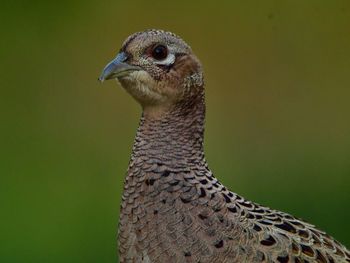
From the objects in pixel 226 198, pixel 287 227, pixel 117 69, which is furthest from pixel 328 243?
pixel 117 69

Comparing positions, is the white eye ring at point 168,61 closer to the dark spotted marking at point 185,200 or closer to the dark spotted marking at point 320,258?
the dark spotted marking at point 185,200

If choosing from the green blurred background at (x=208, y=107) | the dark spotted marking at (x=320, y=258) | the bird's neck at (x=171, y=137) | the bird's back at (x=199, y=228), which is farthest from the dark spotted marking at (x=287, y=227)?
the green blurred background at (x=208, y=107)

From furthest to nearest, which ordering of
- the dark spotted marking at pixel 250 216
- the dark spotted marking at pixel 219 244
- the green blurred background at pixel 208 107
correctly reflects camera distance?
the green blurred background at pixel 208 107 < the dark spotted marking at pixel 250 216 < the dark spotted marking at pixel 219 244

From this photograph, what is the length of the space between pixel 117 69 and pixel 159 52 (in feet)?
0.56

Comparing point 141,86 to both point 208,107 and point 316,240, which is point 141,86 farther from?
point 208,107

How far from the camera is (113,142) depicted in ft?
19.5

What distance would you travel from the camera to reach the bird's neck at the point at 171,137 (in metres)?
3.39

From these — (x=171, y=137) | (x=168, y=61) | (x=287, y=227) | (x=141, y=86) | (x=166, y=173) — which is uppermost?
(x=168, y=61)

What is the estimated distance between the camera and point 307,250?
3311mm

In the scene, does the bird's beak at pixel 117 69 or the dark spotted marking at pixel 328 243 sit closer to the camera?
the bird's beak at pixel 117 69

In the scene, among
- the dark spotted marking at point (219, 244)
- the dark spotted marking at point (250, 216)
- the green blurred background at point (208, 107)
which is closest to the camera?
the dark spotted marking at point (219, 244)

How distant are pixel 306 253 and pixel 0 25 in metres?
3.29

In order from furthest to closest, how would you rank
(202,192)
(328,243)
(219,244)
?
(328,243), (202,192), (219,244)

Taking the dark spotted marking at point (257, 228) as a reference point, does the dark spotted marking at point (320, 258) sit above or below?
below
